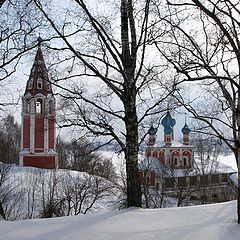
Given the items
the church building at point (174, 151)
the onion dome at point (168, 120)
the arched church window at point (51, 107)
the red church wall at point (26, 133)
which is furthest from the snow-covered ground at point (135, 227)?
the church building at point (174, 151)

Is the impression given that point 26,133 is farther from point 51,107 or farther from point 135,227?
point 135,227

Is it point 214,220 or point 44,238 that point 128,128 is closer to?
point 214,220

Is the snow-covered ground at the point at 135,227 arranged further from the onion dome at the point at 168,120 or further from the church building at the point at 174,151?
the church building at the point at 174,151

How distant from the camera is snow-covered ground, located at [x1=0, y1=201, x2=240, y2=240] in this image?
5.28 metres

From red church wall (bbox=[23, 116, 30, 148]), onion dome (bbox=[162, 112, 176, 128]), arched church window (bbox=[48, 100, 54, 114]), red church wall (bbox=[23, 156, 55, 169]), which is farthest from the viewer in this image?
red church wall (bbox=[23, 116, 30, 148])

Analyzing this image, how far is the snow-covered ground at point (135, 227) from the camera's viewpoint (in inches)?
208

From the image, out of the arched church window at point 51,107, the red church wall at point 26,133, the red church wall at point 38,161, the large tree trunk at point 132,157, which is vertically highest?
the red church wall at point 26,133

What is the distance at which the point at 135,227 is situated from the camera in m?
5.82

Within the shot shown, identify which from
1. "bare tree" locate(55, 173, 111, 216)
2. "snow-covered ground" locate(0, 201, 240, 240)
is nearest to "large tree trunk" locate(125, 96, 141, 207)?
"snow-covered ground" locate(0, 201, 240, 240)

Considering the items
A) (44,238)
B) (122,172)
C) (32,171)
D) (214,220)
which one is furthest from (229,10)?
(32,171)

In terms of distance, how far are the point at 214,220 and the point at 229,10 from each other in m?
3.74

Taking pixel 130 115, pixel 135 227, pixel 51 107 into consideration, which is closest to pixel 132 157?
pixel 130 115

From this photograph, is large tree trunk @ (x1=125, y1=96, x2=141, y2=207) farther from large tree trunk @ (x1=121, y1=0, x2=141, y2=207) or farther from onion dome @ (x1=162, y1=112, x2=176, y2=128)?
onion dome @ (x1=162, y1=112, x2=176, y2=128)

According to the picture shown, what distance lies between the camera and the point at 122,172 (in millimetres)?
23250
